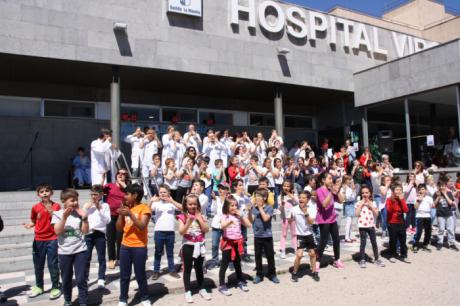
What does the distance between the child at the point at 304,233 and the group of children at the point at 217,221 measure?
0.06 feet

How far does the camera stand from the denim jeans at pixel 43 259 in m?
5.81

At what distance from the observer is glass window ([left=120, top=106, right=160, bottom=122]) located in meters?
15.4

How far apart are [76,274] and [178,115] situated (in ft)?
38.2

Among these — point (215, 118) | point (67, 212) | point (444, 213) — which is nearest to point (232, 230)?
point (67, 212)

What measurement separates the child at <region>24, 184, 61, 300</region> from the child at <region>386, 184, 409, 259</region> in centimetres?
621

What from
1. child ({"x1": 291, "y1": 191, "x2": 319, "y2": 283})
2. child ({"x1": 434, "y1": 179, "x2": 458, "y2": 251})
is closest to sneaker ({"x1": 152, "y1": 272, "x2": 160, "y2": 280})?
child ({"x1": 291, "y1": 191, "x2": 319, "y2": 283})

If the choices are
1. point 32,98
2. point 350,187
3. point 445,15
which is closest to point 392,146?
point 350,187

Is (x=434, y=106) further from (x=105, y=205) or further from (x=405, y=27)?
(x=405, y=27)

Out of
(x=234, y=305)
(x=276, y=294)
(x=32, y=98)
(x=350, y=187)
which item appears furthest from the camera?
(x=32, y=98)

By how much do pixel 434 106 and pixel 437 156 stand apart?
72.2 inches

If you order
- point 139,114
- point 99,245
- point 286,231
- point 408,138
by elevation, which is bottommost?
point 286,231

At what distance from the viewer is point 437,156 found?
46.5 ft

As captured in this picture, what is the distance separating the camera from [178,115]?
16484 millimetres

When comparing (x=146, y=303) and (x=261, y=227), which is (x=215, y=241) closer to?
(x=261, y=227)
